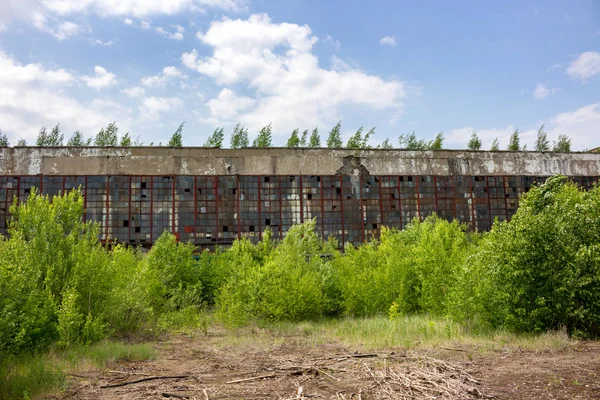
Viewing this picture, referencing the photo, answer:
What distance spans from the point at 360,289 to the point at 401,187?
1538cm

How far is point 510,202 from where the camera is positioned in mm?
33656

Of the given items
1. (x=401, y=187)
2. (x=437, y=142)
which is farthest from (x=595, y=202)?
(x=437, y=142)

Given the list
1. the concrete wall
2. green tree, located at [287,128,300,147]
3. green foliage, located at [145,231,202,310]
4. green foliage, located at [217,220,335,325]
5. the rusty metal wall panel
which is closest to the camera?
green foliage, located at [217,220,335,325]

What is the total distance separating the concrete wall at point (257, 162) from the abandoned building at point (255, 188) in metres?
0.07

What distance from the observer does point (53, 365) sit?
33.5 feet

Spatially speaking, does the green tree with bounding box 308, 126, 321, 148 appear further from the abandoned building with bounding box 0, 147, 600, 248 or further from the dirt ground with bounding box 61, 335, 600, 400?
the dirt ground with bounding box 61, 335, 600, 400

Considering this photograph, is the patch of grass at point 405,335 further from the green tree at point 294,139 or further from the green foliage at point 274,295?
the green tree at point 294,139

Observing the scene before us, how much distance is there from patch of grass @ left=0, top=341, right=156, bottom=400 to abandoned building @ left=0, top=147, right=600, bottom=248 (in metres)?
18.2

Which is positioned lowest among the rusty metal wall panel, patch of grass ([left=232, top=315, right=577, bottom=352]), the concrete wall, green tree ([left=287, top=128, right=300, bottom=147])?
patch of grass ([left=232, top=315, right=577, bottom=352])

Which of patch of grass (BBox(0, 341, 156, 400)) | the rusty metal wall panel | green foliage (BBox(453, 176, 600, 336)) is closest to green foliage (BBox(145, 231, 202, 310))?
the rusty metal wall panel

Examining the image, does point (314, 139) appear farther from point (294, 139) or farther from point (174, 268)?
point (174, 268)

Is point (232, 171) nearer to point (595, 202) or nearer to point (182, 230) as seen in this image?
point (182, 230)

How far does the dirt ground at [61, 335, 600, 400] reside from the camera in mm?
8094

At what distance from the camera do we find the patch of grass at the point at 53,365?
8.75 m
